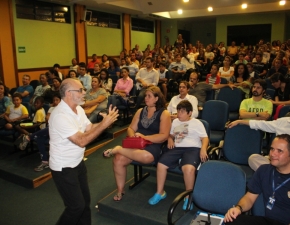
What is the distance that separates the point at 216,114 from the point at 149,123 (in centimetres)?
119

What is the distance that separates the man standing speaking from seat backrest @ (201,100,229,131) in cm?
214

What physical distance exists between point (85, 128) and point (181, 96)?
2.08 meters

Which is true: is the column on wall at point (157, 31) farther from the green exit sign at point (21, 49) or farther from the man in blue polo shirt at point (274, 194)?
the man in blue polo shirt at point (274, 194)

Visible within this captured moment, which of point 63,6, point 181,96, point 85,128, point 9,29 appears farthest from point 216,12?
point 85,128

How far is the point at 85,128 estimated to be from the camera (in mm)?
2408

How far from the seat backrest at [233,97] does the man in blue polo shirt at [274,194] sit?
285cm

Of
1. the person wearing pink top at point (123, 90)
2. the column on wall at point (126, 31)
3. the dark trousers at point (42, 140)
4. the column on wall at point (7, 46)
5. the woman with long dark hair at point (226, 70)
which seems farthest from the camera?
the column on wall at point (126, 31)

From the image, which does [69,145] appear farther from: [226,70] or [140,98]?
[226,70]

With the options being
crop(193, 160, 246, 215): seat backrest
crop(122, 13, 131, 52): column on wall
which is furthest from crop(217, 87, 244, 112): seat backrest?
crop(122, 13, 131, 52): column on wall

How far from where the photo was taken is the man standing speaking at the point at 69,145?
2.08 m

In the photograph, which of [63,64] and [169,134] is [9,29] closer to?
[63,64]

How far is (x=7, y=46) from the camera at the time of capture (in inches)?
288

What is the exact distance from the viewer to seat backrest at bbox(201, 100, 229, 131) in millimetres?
3863

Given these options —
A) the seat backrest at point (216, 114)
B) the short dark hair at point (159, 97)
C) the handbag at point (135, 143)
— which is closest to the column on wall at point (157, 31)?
the seat backrest at point (216, 114)
